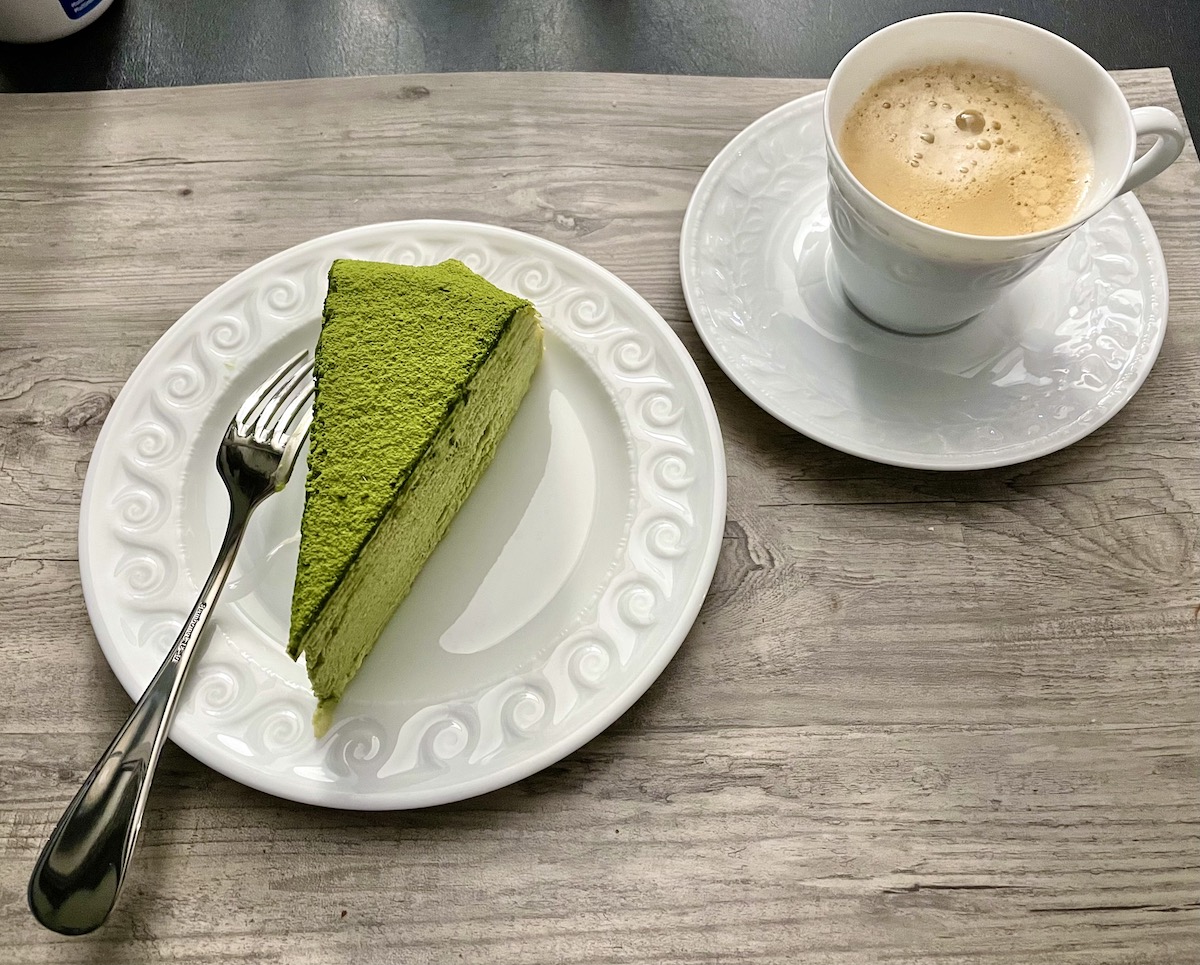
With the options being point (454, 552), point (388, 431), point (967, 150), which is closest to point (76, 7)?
point (388, 431)

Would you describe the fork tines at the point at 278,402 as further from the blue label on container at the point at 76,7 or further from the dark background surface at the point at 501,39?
the blue label on container at the point at 76,7

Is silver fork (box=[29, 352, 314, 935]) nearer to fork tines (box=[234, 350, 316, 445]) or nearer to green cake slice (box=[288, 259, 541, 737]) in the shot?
→ fork tines (box=[234, 350, 316, 445])

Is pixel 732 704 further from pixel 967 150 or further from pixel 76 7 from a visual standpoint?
pixel 76 7

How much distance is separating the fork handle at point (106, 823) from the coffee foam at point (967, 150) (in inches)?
40.2

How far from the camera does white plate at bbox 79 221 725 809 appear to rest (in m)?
1.05

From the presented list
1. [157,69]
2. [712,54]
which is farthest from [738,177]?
[157,69]

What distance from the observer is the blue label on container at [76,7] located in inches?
65.1

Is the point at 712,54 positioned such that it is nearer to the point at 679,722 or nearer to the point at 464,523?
the point at 464,523

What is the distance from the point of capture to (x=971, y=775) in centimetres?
108

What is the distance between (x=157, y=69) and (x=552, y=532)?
122cm

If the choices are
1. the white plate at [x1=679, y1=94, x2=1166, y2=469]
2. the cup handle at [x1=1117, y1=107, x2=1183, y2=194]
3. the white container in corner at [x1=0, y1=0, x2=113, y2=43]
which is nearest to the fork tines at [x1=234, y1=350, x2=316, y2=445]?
the white plate at [x1=679, y1=94, x2=1166, y2=469]

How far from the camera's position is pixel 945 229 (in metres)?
1.11

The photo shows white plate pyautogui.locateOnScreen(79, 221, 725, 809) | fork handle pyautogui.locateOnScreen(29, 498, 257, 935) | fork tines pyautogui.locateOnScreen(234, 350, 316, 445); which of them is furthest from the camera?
fork tines pyautogui.locateOnScreen(234, 350, 316, 445)

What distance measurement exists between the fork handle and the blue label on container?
127cm
